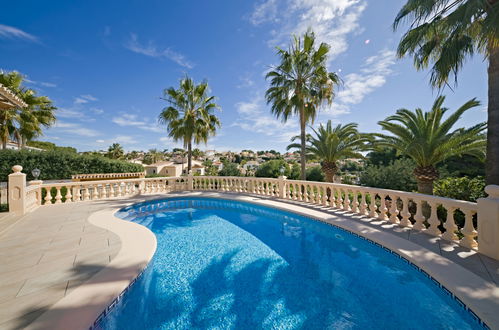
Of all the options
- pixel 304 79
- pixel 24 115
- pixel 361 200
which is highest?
pixel 304 79

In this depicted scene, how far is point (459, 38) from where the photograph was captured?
5121 mm

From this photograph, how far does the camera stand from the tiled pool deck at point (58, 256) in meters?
2.47

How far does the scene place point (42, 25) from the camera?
9508mm

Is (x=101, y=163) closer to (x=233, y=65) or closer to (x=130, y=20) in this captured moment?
(x=130, y=20)

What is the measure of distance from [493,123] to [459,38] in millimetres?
2410

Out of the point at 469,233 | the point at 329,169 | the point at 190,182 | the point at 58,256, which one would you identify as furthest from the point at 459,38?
the point at 190,182

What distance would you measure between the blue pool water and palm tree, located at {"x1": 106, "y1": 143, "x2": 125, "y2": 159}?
43.9m

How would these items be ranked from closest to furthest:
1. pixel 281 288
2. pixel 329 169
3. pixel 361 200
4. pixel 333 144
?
pixel 281 288 < pixel 361 200 < pixel 333 144 < pixel 329 169

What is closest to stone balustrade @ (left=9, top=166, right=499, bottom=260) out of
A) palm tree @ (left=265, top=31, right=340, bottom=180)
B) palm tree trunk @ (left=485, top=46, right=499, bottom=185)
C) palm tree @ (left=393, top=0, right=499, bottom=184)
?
palm tree trunk @ (left=485, top=46, right=499, bottom=185)

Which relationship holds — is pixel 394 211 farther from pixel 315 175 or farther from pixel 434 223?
pixel 315 175

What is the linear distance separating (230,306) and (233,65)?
559 inches

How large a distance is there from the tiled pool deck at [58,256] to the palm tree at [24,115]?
17.6 meters

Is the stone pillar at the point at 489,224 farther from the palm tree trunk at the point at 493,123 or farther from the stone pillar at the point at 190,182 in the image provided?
the stone pillar at the point at 190,182

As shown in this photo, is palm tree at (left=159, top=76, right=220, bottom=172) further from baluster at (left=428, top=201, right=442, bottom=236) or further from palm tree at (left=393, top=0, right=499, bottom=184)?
baluster at (left=428, top=201, right=442, bottom=236)
